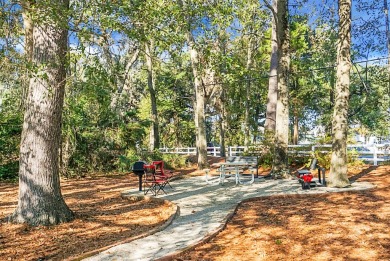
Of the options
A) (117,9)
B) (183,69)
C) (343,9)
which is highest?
(183,69)

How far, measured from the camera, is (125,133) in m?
18.8

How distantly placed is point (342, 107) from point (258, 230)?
A: 17.9 feet

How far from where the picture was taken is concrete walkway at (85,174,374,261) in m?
4.97

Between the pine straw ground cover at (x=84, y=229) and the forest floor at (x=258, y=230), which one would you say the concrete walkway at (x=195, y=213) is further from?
the pine straw ground cover at (x=84, y=229)

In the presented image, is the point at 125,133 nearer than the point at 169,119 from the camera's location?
Yes

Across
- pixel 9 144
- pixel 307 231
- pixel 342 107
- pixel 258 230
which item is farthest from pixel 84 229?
pixel 9 144

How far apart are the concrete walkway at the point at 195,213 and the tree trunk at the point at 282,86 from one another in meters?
1.29

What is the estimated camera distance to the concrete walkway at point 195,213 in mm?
4971

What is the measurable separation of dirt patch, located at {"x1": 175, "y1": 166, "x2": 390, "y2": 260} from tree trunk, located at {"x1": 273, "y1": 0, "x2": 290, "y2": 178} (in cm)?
447

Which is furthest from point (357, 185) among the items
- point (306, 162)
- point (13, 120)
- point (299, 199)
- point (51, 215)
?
point (13, 120)

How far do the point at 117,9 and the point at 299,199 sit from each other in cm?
595

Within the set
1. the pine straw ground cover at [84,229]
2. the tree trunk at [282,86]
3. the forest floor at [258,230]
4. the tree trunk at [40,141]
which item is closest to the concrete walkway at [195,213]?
the forest floor at [258,230]

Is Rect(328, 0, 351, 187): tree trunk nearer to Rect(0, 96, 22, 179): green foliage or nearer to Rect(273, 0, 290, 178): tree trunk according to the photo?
Rect(273, 0, 290, 178): tree trunk

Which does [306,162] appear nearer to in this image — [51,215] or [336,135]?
[336,135]
